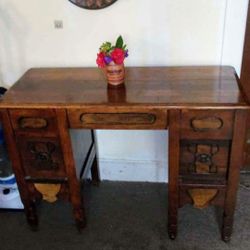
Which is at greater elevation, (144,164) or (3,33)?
(3,33)

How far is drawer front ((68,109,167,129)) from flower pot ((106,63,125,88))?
19 centimetres

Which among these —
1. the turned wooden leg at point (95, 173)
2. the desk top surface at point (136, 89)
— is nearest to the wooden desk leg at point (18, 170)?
the desk top surface at point (136, 89)

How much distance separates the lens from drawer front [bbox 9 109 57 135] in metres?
1.40

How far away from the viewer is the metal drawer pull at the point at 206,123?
134 centimetres

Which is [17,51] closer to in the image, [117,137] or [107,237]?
[117,137]

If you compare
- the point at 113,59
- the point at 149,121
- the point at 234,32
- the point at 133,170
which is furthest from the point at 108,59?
the point at 133,170

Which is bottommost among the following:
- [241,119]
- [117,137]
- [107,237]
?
[107,237]

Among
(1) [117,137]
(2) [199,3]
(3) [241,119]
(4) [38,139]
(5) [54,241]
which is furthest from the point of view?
(1) [117,137]

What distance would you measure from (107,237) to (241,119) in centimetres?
94

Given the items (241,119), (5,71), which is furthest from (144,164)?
(5,71)

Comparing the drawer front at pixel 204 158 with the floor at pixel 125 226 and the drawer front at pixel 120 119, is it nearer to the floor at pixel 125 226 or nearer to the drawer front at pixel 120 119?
the drawer front at pixel 120 119

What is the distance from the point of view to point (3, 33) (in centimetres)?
179

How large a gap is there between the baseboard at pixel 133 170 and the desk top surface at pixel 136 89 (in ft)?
2.08

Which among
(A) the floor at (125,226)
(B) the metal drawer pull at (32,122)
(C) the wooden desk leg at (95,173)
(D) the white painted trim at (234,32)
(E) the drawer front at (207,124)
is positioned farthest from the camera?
(C) the wooden desk leg at (95,173)
